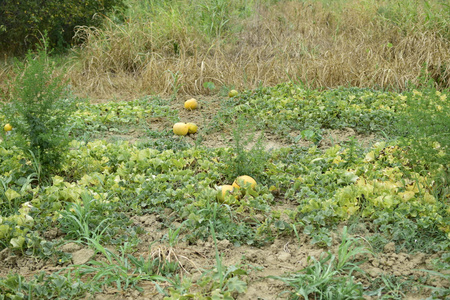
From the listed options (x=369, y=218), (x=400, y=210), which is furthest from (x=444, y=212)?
(x=369, y=218)

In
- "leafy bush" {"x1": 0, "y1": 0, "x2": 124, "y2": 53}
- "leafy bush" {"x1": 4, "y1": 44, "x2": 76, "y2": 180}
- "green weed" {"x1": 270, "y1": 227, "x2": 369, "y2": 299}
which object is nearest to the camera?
"green weed" {"x1": 270, "y1": 227, "x2": 369, "y2": 299}

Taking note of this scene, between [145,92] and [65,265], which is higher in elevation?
[65,265]

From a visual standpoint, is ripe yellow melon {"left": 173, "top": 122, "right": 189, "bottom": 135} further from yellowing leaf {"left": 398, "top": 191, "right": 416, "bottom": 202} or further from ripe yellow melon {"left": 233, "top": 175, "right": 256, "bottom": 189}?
yellowing leaf {"left": 398, "top": 191, "right": 416, "bottom": 202}

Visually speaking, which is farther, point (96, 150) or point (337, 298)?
point (96, 150)

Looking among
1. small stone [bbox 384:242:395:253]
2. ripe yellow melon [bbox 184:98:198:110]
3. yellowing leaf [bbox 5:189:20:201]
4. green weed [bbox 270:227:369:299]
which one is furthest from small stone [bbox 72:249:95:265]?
ripe yellow melon [bbox 184:98:198:110]

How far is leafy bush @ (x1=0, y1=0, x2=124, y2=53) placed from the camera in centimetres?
750

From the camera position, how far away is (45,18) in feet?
25.5

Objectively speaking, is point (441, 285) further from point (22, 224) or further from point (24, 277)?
point (22, 224)

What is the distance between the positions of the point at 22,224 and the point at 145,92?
3.94 metres

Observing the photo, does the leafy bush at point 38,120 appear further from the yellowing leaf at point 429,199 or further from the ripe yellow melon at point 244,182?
the yellowing leaf at point 429,199

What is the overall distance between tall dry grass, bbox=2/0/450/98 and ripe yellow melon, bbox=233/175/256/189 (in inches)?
117

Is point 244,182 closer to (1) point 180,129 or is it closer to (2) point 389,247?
(2) point 389,247

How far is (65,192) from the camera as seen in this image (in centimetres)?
307

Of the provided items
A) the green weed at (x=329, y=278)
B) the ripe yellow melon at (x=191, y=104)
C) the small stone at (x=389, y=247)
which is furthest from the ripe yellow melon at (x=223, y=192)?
the ripe yellow melon at (x=191, y=104)
